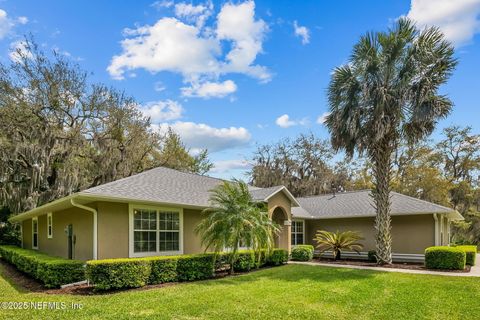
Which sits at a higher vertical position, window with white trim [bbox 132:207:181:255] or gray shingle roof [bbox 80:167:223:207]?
gray shingle roof [bbox 80:167:223:207]

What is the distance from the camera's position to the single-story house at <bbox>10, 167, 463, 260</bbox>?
11094 millimetres

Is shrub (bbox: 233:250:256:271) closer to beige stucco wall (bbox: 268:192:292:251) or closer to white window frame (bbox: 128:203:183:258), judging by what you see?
white window frame (bbox: 128:203:183:258)

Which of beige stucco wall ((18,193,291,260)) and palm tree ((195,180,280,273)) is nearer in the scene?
beige stucco wall ((18,193,291,260))

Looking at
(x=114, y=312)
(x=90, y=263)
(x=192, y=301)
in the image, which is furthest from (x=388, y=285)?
(x=90, y=263)

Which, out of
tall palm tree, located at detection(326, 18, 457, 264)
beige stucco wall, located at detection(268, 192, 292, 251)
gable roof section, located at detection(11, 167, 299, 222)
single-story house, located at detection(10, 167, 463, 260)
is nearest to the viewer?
gable roof section, located at detection(11, 167, 299, 222)

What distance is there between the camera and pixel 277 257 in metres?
14.9

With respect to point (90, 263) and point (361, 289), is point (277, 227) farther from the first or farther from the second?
point (90, 263)

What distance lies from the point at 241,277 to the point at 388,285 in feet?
15.1

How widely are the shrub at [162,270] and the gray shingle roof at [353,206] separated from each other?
10214 millimetres

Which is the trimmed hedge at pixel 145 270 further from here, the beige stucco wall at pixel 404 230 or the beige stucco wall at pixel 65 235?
the beige stucco wall at pixel 404 230

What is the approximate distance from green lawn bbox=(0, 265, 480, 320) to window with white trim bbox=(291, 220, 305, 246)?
8.86 meters

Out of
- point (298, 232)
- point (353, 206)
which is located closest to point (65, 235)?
point (298, 232)

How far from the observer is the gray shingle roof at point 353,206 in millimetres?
16969

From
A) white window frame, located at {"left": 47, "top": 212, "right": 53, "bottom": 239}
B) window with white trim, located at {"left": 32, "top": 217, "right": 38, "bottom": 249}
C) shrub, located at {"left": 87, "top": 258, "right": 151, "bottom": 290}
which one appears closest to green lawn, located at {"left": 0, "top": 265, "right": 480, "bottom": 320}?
shrub, located at {"left": 87, "top": 258, "right": 151, "bottom": 290}
